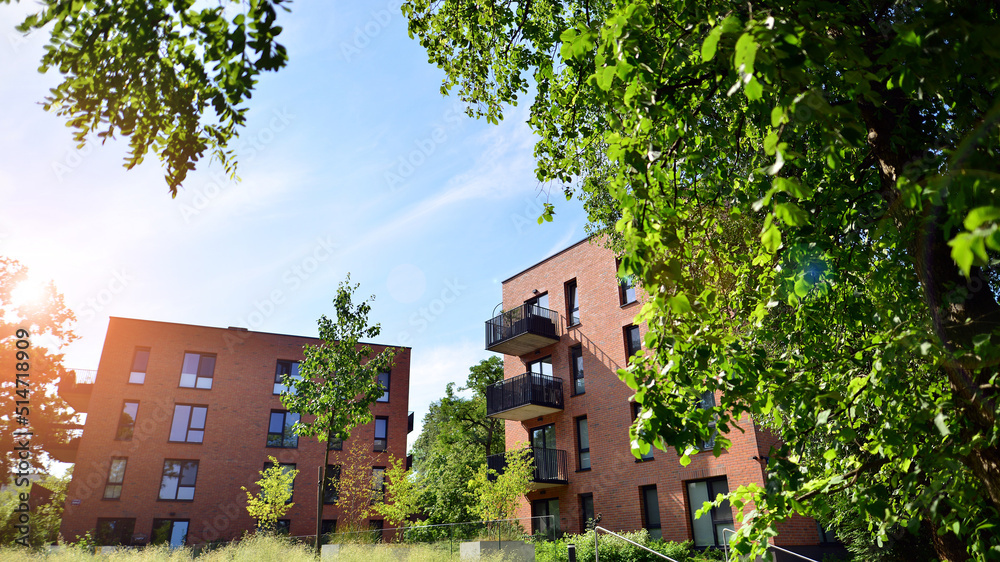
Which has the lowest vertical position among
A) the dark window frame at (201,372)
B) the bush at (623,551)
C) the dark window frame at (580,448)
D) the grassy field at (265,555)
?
the bush at (623,551)

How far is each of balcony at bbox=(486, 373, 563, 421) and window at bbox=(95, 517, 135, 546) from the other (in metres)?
17.2

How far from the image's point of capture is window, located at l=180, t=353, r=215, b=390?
28.2 m

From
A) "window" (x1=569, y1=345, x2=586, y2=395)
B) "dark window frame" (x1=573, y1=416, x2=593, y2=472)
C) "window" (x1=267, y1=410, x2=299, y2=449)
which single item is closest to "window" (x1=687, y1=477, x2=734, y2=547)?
"dark window frame" (x1=573, y1=416, x2=593, y2=472)

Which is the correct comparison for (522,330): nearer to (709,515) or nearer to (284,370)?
(709,515)

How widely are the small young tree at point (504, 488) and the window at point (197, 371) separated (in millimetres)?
16504

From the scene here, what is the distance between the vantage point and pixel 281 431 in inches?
1130

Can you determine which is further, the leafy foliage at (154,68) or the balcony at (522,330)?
the balcony at (522,330)

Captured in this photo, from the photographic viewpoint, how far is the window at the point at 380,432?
100 feet

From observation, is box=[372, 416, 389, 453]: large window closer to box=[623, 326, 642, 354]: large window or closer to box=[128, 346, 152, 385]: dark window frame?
box=[128, 346, 152, 385]: dark window frame

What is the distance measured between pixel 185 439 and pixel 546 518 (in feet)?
62.4

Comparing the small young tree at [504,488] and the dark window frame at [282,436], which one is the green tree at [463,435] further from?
the small young tree at [504,488]

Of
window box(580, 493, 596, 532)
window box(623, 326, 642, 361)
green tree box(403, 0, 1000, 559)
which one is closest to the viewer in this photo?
green tree box(403, 0, 1000, 559)

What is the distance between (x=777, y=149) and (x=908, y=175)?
→ 134cm

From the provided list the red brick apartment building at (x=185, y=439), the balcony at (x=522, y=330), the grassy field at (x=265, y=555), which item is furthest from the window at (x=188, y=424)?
the balcony at (x=522, y=330)
